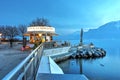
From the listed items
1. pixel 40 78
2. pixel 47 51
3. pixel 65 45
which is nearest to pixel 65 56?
Result: pixel 65 45

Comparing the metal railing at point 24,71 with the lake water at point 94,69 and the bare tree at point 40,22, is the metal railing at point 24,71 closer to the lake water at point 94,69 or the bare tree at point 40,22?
the lake water at point 94,69

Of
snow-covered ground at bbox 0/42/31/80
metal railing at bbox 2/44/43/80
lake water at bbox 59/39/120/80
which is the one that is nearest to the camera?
metal railing at bbox 2/44/43/80

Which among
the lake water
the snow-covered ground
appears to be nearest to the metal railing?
the snow-covered ground

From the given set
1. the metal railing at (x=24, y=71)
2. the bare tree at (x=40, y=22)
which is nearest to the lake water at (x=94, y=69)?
the metal railing at (x=24, y=71)

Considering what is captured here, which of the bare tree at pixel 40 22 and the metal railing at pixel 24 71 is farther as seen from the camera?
the bare tree at pixel 40 22

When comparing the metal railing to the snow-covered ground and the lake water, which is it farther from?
the lake water

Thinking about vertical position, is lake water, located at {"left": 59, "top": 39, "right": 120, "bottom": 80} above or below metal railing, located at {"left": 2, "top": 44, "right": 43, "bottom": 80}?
below

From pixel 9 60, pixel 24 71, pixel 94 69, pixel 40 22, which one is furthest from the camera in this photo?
pixel 40 22

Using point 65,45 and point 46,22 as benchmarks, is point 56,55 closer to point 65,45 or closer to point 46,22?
point 65,45

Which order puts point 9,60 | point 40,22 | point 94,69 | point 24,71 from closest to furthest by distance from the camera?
point 24,71 < point 9,60 < point 94,69 < point 40,22

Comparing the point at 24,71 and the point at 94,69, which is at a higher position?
the point at 24,71

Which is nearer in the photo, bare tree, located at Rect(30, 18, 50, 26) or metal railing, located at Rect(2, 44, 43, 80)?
metal railing, located at Rect(2, 44, 43, 80)

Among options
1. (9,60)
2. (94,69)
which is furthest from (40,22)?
(9,60)

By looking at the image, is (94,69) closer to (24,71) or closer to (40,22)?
(24,71)
